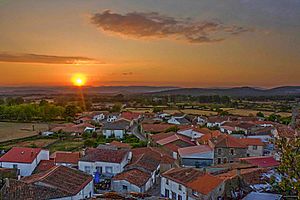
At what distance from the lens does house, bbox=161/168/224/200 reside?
709 inches

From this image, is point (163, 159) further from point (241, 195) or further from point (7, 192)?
point (7, 192)

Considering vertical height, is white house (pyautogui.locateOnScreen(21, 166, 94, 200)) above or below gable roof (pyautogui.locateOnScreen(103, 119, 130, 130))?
above

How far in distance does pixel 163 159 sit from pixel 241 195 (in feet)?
35.6

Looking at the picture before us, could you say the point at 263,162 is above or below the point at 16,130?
above

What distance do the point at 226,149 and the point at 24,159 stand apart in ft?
59.1

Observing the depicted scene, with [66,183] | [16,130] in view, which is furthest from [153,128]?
[66,183]

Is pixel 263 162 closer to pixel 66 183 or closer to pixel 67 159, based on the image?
pixel 66 183

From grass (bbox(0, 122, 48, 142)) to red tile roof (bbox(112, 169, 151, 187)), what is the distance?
28.6 metres

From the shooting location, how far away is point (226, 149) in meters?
32.2

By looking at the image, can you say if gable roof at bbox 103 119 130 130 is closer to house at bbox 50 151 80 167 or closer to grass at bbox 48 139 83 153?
grass at bbox 48 139 83 153

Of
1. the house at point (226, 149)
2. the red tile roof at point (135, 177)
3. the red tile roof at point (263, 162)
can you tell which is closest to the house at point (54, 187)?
the red tile roof at point (135, 177)

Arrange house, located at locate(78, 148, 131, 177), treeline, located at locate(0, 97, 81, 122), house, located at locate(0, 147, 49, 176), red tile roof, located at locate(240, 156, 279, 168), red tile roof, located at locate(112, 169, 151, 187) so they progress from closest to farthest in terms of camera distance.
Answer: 1. red tile roof, located at locate(112, 169, 151, 187)
2. red tile roof, located at locate(240, 156, 279, 168)
3. house, located at locate(78, 148, 131, 177)
4. house, located at locate(0, 147, 49, 176)
5. treeline, located at locate(0, 97, 81, 122)

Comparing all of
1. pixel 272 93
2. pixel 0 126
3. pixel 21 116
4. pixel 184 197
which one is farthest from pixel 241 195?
pixel 272 93

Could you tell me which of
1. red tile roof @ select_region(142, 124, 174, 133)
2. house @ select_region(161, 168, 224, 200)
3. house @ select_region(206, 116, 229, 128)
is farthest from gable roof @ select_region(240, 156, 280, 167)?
house @ select_region(206, 116, 229, 128)
